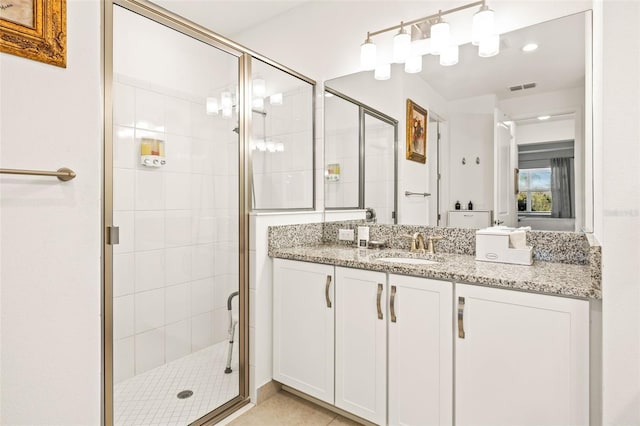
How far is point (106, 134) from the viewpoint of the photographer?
1.43 m

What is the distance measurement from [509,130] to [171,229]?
192 cm

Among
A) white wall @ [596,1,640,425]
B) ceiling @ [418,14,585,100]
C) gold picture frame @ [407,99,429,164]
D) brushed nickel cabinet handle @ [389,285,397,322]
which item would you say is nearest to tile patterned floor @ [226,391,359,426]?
brushed nickel cabinet handle @ [389,285,397,322]

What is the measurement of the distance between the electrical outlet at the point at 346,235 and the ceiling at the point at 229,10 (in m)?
1.72

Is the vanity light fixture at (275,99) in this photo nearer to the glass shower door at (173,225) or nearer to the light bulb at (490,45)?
the glass shower door at (173,225)

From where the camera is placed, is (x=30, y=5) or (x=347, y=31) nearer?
(x=30, y=5)

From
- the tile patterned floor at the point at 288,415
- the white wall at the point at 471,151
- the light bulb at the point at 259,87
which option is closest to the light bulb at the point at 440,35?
the white wall at the point at 471,151

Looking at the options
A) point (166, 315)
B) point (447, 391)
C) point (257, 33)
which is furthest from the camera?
point (257, 33)

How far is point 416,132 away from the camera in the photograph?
2.14 m

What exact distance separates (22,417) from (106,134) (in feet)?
3.43

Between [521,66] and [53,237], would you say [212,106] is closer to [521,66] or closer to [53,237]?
[53,237]

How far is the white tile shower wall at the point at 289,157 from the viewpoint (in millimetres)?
2270

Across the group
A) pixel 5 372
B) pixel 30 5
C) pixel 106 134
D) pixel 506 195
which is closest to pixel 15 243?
pixel 5 372

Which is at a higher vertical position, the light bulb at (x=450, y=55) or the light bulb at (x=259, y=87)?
the light bulb at (x=450, y=55)

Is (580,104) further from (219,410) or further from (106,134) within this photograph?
(219,410)
